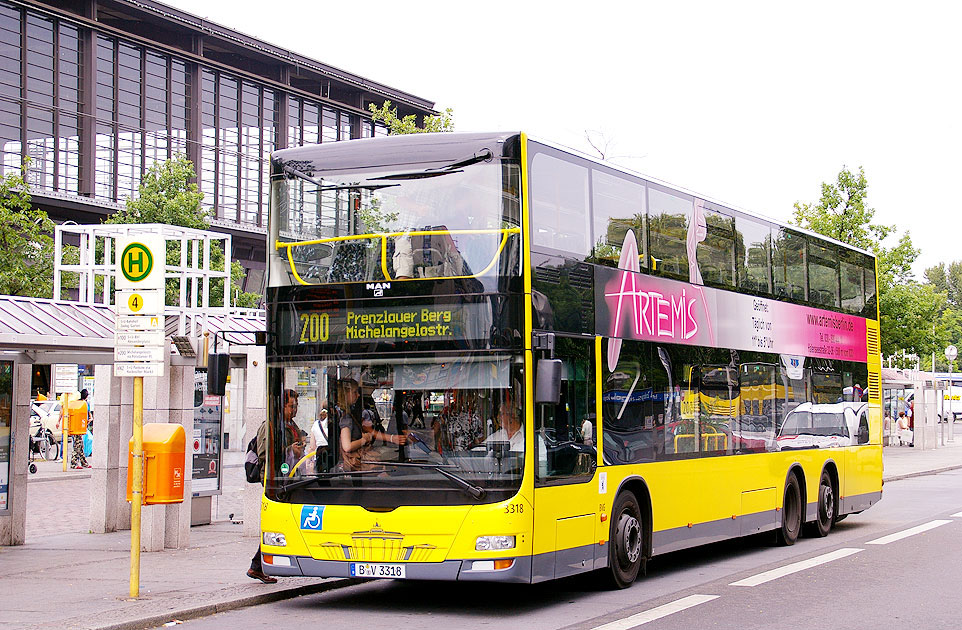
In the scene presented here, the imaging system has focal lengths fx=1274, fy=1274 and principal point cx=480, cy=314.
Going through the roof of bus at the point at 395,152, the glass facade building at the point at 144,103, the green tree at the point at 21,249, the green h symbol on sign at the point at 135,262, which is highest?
the glass facade building at the point at 144,103

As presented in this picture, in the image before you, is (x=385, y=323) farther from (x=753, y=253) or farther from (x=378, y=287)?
(x=753, y=253)

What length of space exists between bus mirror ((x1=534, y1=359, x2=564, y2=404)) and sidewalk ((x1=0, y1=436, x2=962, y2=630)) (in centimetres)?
322

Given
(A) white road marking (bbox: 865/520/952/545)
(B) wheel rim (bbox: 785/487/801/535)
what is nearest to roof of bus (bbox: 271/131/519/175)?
(B) wheel rim (bbox: 785/487/801/535)

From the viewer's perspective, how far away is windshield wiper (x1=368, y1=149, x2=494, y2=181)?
10.6 metres

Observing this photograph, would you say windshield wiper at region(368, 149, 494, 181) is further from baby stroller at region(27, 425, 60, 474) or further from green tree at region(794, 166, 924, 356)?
green tree at region(794, 166, 924, 356)

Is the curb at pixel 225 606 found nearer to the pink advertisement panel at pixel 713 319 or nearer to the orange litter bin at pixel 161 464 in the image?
the orange litter bin at pixel 161 464

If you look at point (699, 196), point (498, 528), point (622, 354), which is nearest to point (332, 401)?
point (498, 528)

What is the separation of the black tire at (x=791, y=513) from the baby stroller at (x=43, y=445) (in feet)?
77.4

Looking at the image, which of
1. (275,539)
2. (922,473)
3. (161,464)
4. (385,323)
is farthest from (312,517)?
(922,473)

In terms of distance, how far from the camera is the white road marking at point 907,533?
16.8 meters

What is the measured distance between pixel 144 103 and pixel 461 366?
3597cm

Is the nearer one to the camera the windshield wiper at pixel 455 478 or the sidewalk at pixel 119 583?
the sidewalk at pixel 119 583

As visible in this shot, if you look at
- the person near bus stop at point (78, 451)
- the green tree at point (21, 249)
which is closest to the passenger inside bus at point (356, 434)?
the green tree at point (21, 249)

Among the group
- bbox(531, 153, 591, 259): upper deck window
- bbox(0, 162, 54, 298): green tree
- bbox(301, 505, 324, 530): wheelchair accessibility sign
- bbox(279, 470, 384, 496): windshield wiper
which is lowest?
bbox(301, 505, 324, 530): wheelchair accessibility sign
